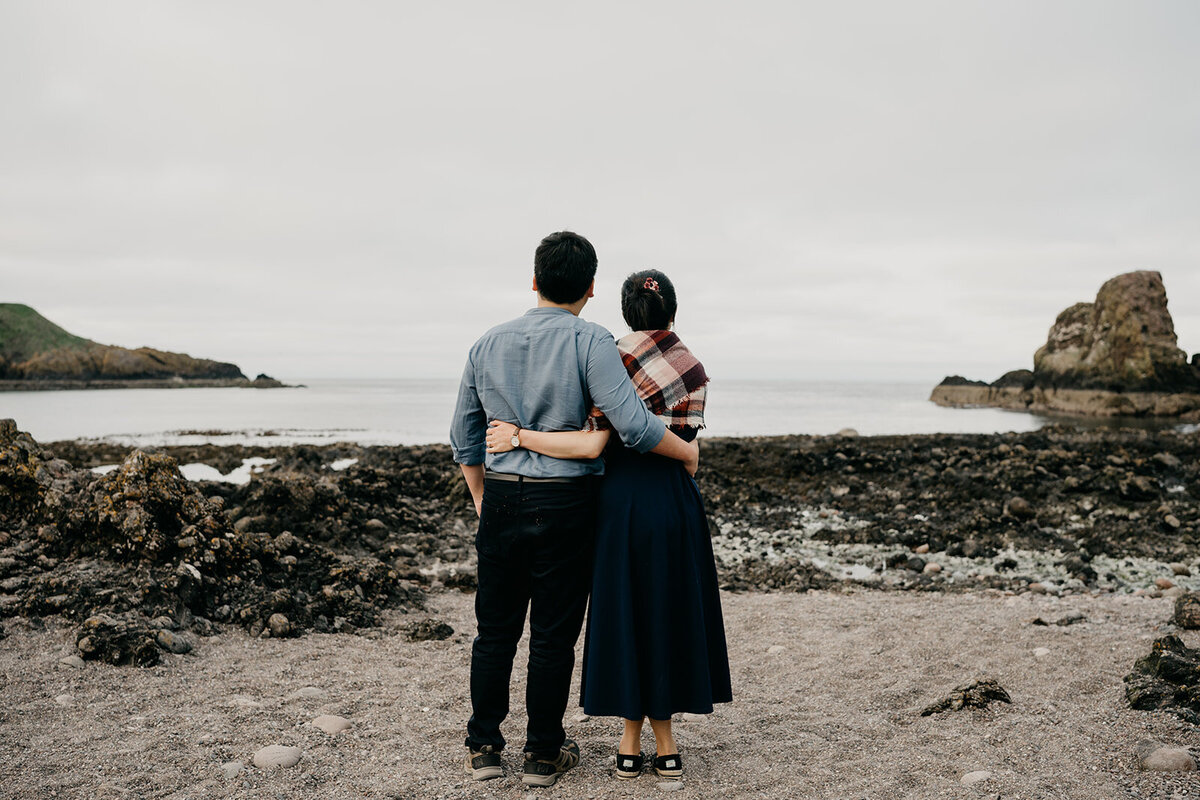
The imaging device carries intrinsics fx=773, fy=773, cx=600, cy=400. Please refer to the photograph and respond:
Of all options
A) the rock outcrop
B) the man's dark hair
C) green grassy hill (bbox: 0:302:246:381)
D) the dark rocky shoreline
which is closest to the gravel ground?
the rock outcrop

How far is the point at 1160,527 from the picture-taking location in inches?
429

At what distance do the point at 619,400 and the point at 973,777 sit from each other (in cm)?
235

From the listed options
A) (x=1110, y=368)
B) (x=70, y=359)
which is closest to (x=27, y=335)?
(x=70, y=359)

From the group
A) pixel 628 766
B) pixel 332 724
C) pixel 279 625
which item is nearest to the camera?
pixel 628 766

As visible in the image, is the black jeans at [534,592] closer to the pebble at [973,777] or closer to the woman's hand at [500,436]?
the woman's hand at [500,436]

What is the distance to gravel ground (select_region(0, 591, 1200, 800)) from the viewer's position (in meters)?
3.45

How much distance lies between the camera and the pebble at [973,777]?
345cm

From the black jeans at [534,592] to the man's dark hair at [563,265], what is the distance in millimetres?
846

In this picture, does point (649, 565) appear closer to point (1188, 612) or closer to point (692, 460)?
point (692, 460)

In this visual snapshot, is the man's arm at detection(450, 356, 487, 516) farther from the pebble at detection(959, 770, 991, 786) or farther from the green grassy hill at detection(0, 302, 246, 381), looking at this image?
the green grassy hill at detection(0, 302, 246, 381)

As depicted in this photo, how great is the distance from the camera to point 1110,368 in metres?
57.5

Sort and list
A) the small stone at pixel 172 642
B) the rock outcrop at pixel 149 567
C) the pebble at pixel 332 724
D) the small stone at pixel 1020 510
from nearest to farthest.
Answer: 1. the pebble at pixel 332 724
2. the small stone at pixel 172 642
3. the rock outcrop at pixel 149 567
4. the small stone at pixel 1020 510

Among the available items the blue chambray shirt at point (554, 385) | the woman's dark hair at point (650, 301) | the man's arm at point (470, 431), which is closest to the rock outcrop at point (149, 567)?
the man's arm at point (470, 431)

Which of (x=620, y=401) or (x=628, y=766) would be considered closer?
(x=620, y=401)
